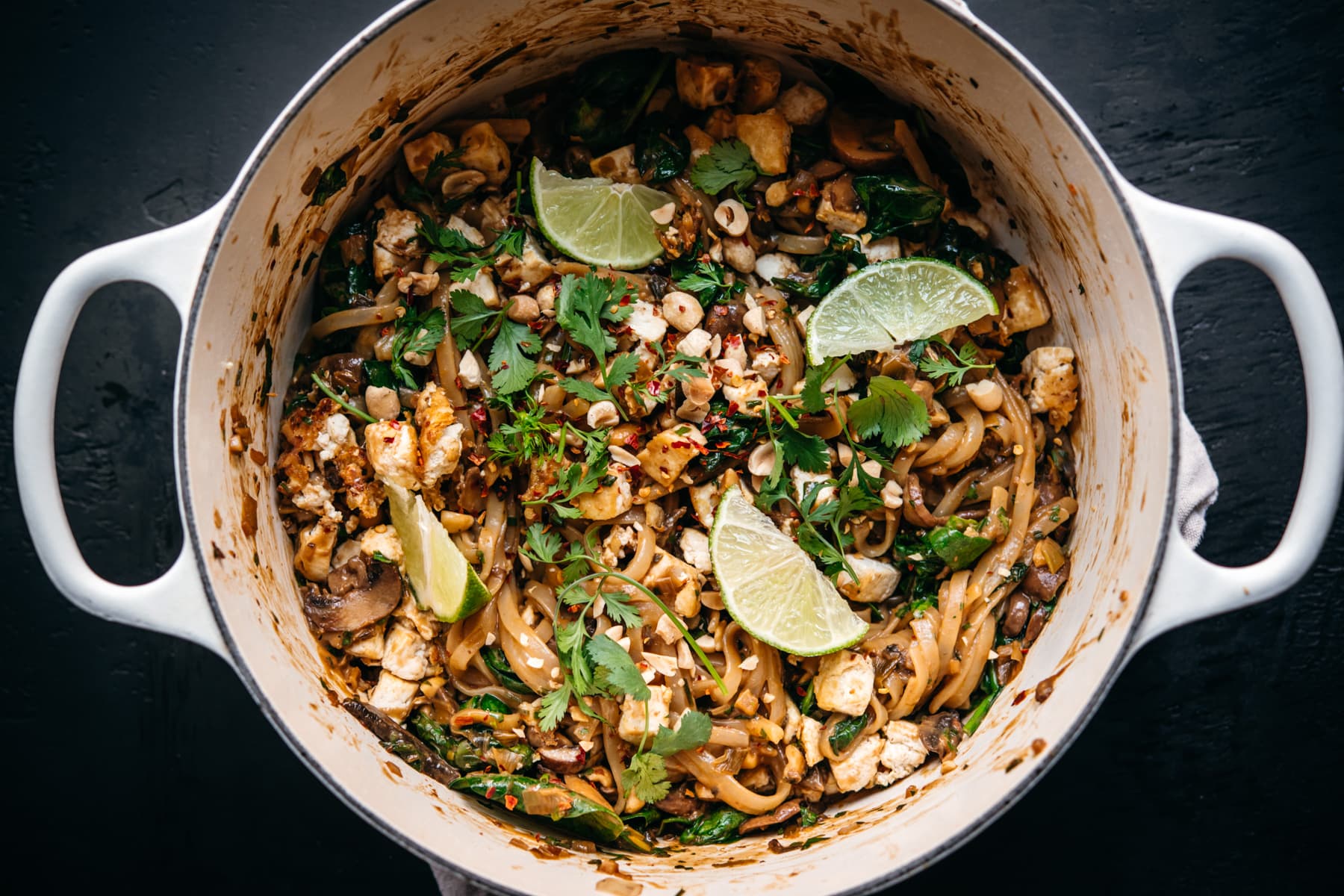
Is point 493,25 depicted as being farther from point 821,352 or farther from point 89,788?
point 89,788

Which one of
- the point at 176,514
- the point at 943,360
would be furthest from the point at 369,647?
the point at 943,360

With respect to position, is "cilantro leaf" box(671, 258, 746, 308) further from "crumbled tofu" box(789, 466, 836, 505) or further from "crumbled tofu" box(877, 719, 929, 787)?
"crumbled tofu" box(877, 719, 929, 787)

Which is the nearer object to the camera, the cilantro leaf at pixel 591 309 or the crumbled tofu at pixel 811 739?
the cilantro leaf at pixel 591 309

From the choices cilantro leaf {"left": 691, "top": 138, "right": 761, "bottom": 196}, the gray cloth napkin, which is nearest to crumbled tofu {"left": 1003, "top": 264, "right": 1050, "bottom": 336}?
the gray cloth napkin

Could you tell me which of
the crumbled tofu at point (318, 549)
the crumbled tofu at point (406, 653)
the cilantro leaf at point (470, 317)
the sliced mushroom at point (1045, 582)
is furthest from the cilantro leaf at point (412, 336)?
the sliced mushroom at point (1045, 582)

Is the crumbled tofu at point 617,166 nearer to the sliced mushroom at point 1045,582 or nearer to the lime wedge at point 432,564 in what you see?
the lime wedge at point 432,564

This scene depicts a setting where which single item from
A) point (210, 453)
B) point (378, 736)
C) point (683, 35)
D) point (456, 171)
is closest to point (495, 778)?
point (378, 736)
